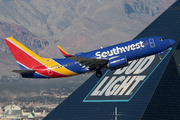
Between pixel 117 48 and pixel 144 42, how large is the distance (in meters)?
6.97

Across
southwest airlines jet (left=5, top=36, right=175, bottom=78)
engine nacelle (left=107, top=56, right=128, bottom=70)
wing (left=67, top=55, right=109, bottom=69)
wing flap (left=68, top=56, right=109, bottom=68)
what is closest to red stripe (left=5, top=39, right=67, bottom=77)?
southwest airlines jet (left=5, top=36, right=175, bottom=78)

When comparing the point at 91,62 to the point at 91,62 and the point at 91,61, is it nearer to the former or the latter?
the point at 91,62

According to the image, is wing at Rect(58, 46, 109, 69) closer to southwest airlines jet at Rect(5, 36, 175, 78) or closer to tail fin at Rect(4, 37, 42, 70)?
southwest airlines jet at Rect(5, 36, 175, 78)

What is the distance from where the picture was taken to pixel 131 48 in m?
118

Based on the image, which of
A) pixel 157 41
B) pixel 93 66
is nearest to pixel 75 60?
pixel 93 66

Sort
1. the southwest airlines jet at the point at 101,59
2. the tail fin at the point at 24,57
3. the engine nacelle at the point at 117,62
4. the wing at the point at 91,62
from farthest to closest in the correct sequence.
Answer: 1. the tail fin at the point at 24,57
2. the southwest airlines jet at the point at 101,59
3. the engine nacelle at the point at 117,62
4. the wing at the point at 91,62

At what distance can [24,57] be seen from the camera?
126688 mm

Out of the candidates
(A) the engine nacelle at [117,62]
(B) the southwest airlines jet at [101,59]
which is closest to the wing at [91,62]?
(B) the southwest airlines jet at [101,59]

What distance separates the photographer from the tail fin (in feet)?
411

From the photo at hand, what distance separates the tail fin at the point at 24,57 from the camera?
125125mm

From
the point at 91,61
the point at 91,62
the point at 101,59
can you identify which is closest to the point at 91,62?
the point at 91,62

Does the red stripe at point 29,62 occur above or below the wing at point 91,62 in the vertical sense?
above

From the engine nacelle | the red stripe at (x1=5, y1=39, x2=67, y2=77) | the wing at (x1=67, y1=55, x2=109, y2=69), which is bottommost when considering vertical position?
the engine nacelle

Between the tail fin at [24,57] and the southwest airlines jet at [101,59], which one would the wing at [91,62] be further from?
the tail fin at [24,57]
